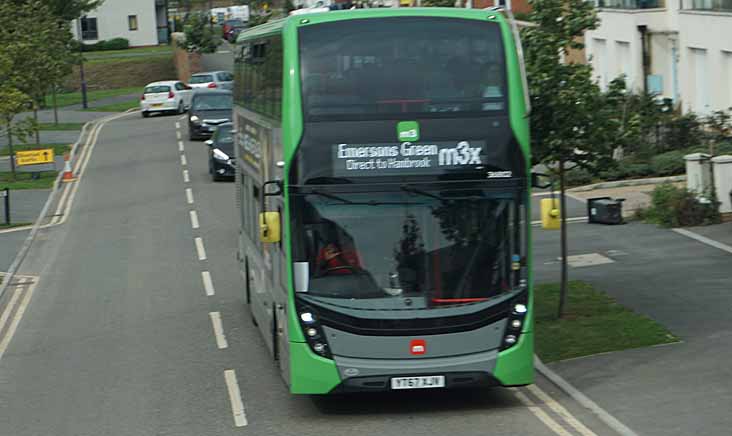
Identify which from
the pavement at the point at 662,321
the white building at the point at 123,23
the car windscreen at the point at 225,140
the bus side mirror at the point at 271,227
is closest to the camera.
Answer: the pavement at the point at 662,321

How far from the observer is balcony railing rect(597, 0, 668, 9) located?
38.1 meters

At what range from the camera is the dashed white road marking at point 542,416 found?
12008mm

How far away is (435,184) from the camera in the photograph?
41.0 feet

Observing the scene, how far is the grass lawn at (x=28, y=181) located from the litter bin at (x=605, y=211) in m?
18.8

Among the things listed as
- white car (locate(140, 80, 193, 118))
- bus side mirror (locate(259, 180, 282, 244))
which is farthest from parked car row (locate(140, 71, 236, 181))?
bus side mirror (locate(259, 180, 282, 244))

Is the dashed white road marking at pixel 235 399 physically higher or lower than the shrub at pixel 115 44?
lower

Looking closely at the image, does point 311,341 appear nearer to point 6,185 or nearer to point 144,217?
point 144,217

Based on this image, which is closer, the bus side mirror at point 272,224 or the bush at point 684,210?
the bus side mirror at point 272,224

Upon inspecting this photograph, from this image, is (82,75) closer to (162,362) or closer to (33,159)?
(33,159)

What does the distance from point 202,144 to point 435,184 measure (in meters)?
37.1

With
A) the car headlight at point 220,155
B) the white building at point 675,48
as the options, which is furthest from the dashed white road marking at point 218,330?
the car headlight at point 220,155

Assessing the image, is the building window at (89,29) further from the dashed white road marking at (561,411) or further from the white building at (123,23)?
the dashed white road marking at (561,411)

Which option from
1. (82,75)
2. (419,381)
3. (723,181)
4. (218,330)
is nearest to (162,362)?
(218,330)

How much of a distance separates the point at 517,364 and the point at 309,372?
82.7 inches
